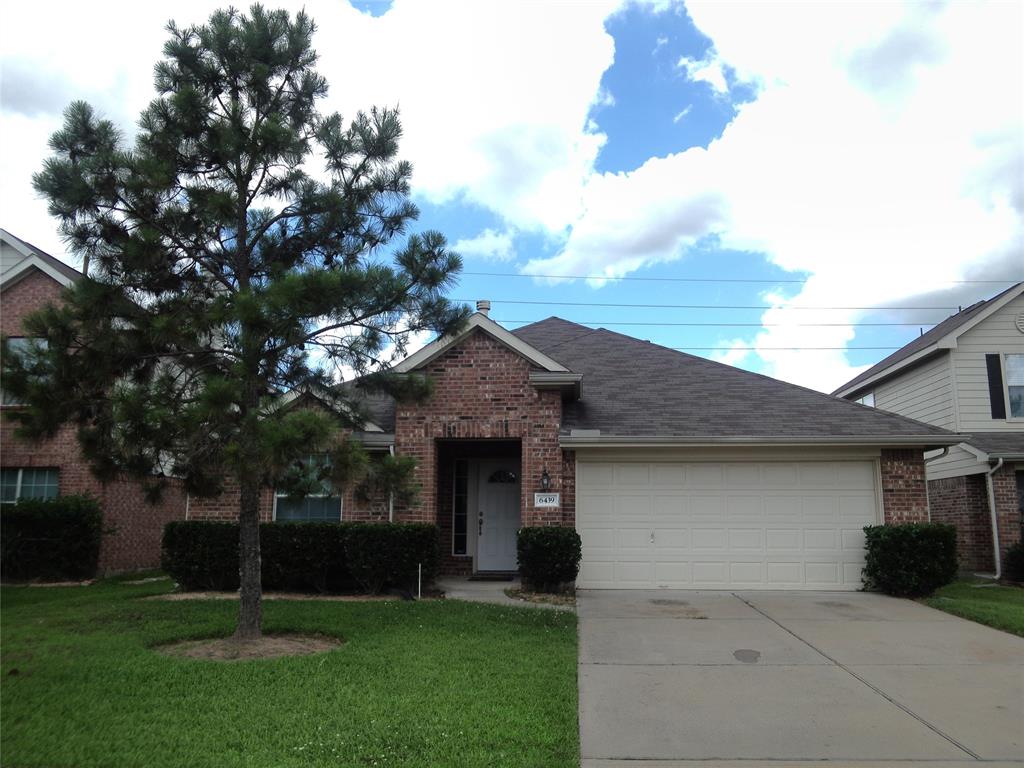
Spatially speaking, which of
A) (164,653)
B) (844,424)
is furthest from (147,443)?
(844,424)

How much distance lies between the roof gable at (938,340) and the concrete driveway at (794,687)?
8.72 meters

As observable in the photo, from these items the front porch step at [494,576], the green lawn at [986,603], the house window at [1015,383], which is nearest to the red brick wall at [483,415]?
the front porch step at [494,576]

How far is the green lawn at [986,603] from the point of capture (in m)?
9.44

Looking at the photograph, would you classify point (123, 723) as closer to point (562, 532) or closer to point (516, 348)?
point (562, 532)

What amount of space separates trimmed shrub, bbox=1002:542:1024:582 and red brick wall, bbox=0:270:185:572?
15.9 metres

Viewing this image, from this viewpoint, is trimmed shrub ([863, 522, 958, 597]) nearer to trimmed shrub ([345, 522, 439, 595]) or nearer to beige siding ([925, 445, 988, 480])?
beige siding ([925, 445, 988, 480])

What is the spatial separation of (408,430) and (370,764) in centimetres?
794

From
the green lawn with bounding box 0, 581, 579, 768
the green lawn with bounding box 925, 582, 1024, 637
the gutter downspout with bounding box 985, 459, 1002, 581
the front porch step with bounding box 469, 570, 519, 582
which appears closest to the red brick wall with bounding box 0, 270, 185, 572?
the front porch step with bounding box 469, 570, 519, 582

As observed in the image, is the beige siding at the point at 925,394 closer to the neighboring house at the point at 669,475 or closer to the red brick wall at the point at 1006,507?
the red brick wall at the point at 1006,507

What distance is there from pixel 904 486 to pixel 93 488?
584 inches

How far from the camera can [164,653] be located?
24.8ft

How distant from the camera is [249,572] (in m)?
8.26

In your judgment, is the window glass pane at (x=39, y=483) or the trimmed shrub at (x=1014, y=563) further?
the window glass pane at (x=39, y=483)

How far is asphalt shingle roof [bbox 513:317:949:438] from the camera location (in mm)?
12312
